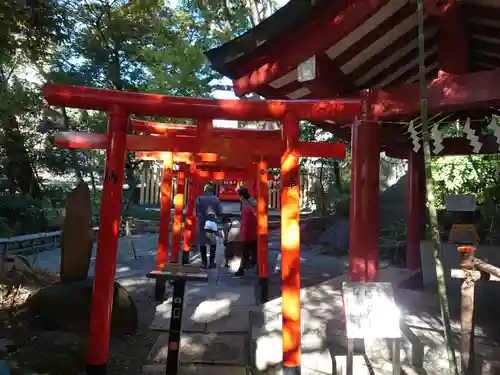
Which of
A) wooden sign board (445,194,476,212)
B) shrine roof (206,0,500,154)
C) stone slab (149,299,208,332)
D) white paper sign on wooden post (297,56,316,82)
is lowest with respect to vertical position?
stone slab (149,299,208,332)

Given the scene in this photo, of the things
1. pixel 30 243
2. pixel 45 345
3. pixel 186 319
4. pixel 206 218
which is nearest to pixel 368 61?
pixel 186 319

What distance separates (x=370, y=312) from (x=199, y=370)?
1938 mm

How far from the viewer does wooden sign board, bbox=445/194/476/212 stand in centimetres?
599

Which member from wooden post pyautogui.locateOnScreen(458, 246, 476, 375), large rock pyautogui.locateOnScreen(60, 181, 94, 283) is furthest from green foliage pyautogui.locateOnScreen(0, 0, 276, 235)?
wooden post pyautogui.locateOnScreen(458, 246, 476, 375)

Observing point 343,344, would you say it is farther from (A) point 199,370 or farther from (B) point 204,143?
(B) point 204,143

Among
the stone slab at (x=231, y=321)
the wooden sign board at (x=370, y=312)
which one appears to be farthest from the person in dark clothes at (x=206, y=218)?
the wooden sign board at (x=370, y=312)

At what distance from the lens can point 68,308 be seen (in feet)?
15.0

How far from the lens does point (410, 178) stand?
701cm

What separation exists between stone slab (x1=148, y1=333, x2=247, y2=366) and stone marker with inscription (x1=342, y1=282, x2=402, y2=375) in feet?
5.15

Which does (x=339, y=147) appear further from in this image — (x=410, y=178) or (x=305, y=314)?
(x=305, y=314)

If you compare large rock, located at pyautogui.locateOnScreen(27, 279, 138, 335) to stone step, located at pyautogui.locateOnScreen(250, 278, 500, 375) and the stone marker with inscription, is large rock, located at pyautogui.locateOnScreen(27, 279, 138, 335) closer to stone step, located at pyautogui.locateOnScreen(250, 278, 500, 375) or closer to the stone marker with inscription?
stone step, located at pyautogui.locateOnScreen(250, 278, 500, 375)

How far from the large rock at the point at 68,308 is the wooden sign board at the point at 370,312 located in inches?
123

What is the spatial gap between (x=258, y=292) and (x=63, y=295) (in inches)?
124

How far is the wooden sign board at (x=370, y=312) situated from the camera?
305 cm
